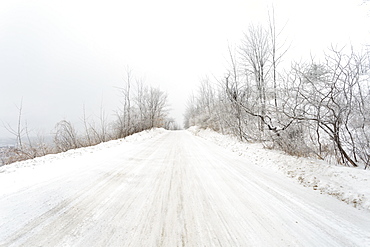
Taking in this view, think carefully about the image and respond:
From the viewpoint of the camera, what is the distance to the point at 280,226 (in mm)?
2014

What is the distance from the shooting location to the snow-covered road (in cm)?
176

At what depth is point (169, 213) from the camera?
7.47 feet

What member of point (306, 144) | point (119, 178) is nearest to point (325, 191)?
point (306, 144)

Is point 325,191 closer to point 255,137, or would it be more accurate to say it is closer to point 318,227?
point 318,227

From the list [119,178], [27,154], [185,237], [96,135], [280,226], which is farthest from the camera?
[96,135]

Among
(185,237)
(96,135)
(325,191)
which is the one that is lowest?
(325,191)

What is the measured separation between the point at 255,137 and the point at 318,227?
7.84 m

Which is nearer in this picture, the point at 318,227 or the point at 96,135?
the point at 318,227

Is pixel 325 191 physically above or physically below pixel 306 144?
below

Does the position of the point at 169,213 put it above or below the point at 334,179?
above

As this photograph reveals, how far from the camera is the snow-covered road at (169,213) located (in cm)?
176

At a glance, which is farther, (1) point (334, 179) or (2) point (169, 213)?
(1) point (334, 179)

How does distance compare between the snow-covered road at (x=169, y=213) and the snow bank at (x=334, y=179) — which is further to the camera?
the snow bank at (x=334, y=179)

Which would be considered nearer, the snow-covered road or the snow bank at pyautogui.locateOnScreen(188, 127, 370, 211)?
the snow-covered road
